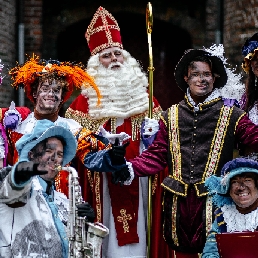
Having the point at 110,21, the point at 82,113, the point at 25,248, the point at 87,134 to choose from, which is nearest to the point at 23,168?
the point at 25,248

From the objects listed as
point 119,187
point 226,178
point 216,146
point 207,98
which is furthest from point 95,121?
point 226,178

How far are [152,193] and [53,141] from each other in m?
2.12

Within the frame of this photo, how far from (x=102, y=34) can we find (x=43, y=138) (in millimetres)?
2554

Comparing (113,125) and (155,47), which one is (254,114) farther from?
(155,47)

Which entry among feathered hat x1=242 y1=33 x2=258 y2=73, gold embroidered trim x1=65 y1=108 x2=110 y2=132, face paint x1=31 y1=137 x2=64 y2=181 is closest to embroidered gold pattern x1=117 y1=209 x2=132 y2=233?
gold embroidered trim x1=65 y1=108 x2=110 y2=132

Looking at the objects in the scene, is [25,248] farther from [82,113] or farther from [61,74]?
[82,113]

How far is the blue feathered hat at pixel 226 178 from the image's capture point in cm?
448

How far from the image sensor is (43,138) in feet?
12.1

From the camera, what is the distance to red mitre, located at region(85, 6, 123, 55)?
603cm

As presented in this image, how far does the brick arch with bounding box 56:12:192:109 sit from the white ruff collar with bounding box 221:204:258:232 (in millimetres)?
4345

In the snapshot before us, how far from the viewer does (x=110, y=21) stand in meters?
6.25

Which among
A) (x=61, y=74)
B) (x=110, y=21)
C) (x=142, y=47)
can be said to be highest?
(x=142, y=47)

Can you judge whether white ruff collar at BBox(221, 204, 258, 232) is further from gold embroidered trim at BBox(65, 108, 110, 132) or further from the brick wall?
the brick wall

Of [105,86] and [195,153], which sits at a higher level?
[105,86]
